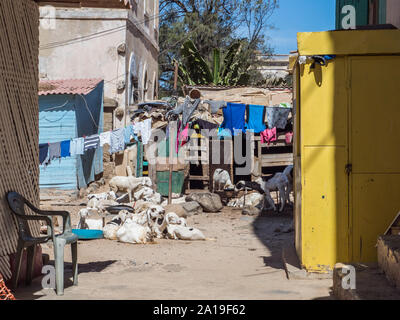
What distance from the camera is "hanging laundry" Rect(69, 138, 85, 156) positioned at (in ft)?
48.8

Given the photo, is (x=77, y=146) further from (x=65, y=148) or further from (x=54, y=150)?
(x=54, y=150)

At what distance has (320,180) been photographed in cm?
690

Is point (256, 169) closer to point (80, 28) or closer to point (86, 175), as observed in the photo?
point (86, 175)

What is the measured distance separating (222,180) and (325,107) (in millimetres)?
10761

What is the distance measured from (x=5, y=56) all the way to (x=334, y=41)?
4110 millimetres

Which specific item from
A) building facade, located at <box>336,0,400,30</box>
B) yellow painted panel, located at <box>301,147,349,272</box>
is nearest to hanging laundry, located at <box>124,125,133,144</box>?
building facade, located at <box>336,0,400,30</box>

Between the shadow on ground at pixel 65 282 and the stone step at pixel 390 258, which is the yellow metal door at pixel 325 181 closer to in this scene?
the stone step at pixel 390 258

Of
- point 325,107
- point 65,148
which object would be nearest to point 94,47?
point 65,148

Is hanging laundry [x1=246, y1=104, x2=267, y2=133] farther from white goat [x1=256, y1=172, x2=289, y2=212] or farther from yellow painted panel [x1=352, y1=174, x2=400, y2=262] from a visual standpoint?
yellow painted panel [x1=352, y1=174, x2=400, y2=262]

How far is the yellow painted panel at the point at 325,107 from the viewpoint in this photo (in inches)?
272

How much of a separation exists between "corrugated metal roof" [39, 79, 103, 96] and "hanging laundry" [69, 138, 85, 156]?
105 inches

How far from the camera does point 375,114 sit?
6.93 metres

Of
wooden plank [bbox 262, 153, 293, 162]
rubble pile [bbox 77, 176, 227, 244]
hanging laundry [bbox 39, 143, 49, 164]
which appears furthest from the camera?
wooden plank [bbox 262, 153, 293, 162]
